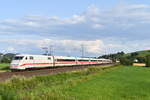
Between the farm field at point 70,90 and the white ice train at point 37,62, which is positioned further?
the white ice train at point 37,62

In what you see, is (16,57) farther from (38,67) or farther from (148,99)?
(148,99)

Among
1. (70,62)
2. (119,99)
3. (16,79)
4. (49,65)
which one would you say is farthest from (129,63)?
(119,99)

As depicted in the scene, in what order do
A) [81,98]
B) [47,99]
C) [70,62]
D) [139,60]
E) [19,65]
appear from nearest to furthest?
[47,99] → [81,98] → [19,65] → [70,62] → [139,60]

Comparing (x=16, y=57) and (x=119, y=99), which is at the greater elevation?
(x=16, y=57)

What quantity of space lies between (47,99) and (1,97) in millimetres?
2062

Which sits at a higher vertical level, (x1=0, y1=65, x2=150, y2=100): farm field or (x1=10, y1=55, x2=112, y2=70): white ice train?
(x1=10, y1=55, x2=112, y2=70): white ice train

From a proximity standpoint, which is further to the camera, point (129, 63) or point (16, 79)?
point (129, 63)

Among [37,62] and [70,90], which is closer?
[70,90]

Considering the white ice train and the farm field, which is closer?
the farm field

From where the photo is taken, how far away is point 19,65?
139 ft

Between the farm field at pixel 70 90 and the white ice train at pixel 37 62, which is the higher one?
the white ice train at pixel 37 62

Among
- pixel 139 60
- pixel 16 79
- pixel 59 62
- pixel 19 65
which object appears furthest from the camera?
pixel 139 60

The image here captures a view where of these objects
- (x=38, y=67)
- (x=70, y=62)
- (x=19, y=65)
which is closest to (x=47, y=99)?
(x=19, y=65)

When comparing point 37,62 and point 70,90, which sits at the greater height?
point 37,62
